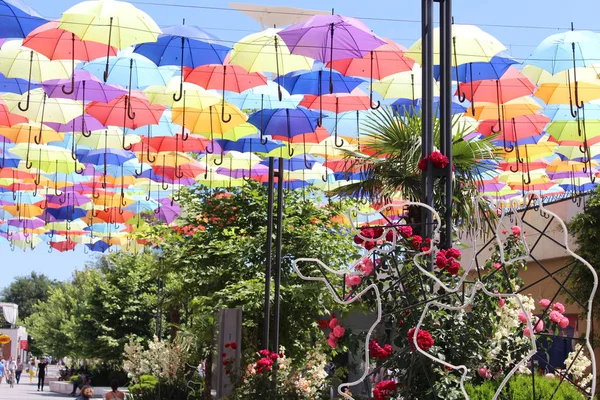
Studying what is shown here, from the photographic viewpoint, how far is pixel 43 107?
1655 centimetres

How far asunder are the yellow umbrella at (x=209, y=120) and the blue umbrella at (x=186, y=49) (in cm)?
266

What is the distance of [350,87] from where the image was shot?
16141 millimetres

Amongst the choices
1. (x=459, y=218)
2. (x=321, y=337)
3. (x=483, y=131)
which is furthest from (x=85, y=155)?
(x=459, y=218)

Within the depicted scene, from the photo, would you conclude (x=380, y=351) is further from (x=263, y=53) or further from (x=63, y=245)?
(x=63, y=245)

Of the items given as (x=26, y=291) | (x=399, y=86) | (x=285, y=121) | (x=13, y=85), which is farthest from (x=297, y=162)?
(x=26, y=291)

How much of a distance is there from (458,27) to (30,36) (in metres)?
6.66

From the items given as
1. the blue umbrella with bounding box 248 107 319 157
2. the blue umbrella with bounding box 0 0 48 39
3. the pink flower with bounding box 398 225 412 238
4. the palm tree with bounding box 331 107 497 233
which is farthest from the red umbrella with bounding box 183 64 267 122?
the pink flower with bounding box 398 225 412 238

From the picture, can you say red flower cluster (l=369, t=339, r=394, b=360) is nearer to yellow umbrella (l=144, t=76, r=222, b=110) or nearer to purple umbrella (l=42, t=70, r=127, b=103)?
purple umbrella (l=42, t=70, r=127, b=103)

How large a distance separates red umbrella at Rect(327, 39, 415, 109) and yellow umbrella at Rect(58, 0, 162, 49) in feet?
10.3

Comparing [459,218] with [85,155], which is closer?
[459,218]

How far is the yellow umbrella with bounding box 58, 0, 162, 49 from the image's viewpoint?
13.4m

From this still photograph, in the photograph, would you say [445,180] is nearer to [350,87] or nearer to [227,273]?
[350,87]

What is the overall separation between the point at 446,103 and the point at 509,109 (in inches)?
389

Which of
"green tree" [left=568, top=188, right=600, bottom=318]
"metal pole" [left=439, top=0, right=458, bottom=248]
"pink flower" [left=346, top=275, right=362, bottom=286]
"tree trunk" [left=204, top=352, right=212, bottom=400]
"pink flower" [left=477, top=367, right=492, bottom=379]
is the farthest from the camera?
"tree trunk" [left=204, top=352, right=212, bottom=400]
